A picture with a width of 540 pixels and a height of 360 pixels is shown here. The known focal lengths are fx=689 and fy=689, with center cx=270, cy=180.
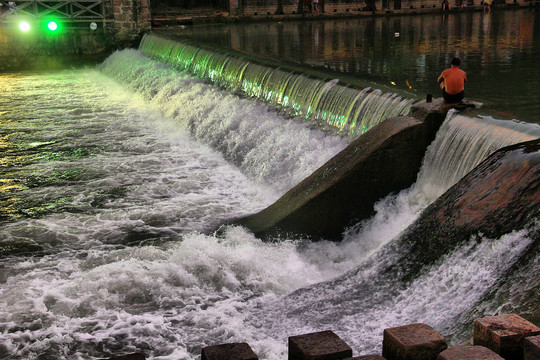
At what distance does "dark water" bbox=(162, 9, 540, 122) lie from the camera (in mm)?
8516

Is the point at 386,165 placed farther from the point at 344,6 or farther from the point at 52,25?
the point at 344,6

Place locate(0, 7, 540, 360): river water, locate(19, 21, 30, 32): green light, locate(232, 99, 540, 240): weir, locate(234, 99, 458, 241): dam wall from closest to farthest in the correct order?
locate(0, 7, 540, 360): river water → locate(232, 99, 540, 240): weir → locate(234, 99, 458, 241): dam wall → locate(19, 21, 30, 32): green light

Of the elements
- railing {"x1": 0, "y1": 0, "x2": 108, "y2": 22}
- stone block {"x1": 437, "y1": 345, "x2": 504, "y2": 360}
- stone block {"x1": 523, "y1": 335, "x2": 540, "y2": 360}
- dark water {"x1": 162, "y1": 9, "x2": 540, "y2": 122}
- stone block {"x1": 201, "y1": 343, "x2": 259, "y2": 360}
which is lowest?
stone block {"x1": 201, "y1": 343, "x2": 259, "y2": 360}

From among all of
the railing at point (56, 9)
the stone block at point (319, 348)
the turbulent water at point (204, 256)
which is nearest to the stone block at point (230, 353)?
the stone block at point (319, 348)

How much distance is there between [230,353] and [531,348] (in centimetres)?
120

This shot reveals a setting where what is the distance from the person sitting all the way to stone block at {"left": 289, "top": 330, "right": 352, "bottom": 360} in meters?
3.52

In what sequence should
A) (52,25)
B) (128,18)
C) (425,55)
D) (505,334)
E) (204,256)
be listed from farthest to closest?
1. (128,18)
2. (52,25)
3. (425,55)
4. (204,256)
5. (505,334)

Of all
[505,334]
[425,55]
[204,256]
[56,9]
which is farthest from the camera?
[56,9]

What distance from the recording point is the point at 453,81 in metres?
6.01

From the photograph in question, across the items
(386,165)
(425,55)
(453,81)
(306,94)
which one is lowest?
(386,165)

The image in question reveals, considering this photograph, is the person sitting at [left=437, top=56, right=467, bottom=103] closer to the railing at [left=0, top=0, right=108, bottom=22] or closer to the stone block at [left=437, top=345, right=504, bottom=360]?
the stone block at [left=437, top=345, right=504, bottom=360]

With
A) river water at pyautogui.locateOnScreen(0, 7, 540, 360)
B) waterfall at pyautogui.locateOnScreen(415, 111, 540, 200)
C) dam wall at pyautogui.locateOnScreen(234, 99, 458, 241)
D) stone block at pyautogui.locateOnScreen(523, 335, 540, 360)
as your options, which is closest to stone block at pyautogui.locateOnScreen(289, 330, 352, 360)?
stone block at pyautogui.locateOnScreen(523, 335, 540, 360)

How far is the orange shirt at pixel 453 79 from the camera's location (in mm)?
5883

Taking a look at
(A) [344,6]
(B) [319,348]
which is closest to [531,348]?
(B) [319,348]
